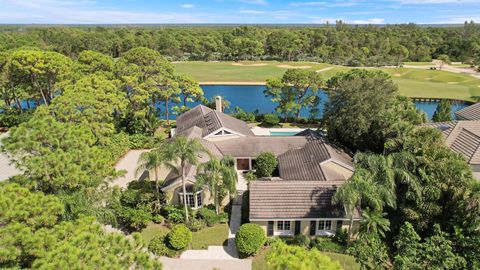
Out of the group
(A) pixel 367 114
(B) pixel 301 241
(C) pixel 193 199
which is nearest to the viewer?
(B) pixel 301 241

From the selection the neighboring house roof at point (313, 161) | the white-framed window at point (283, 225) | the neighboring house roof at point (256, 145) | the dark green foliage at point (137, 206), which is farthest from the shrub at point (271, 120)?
the white-framed window at point (283, 225)

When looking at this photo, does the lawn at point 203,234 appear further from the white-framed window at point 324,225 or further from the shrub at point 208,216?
the white-framed window at point 324,225

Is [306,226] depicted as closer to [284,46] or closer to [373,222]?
[373,222]

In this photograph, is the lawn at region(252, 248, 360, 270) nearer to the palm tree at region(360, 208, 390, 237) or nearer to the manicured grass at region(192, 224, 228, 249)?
the palm tree at region(360, 208, 390, 237)

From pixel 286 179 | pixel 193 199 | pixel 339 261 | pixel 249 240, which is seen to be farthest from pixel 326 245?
pixel 193 199

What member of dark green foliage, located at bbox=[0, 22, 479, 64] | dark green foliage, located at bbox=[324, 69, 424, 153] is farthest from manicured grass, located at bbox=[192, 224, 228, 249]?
dark green foliage, located at bbox=[0, 22, 479, 64]
